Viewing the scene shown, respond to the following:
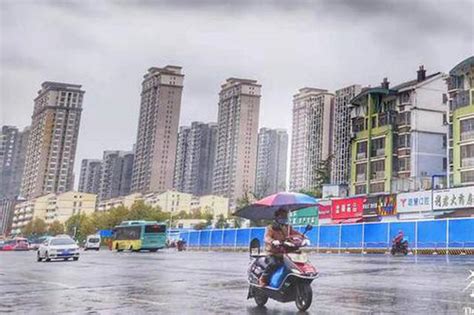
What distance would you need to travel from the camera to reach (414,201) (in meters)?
36.8

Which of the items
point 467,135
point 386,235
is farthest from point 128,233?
point 467,135

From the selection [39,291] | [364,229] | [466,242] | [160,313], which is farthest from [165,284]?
[364,229]

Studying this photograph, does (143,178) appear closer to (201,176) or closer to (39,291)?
(201,176)

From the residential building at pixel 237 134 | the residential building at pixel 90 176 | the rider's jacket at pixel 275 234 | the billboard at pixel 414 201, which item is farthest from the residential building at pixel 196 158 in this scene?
the rider's jacket at pixel 275 234

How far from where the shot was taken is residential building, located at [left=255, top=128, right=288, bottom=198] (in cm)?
6738

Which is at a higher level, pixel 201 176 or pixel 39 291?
pixel 201 176

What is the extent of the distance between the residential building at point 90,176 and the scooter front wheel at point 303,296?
81292mm

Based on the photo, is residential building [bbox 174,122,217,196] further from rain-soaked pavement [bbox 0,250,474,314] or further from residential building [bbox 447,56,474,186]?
rain-soaked pavement [bbox 0,250,474,314]

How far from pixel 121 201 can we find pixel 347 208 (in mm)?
43024

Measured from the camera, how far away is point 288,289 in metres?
6.41

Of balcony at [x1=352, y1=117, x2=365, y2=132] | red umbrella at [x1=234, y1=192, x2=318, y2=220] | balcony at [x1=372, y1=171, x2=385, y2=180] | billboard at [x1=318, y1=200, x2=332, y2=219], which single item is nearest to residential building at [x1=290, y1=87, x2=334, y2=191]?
balcony at [x1=352, y1=117, x2=365, y2=132]

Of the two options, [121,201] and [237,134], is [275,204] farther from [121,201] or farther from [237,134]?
[121,201]

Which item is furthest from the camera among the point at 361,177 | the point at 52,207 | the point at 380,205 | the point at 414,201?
the point at 52,207

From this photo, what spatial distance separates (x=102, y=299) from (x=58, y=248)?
1556 centimetres
